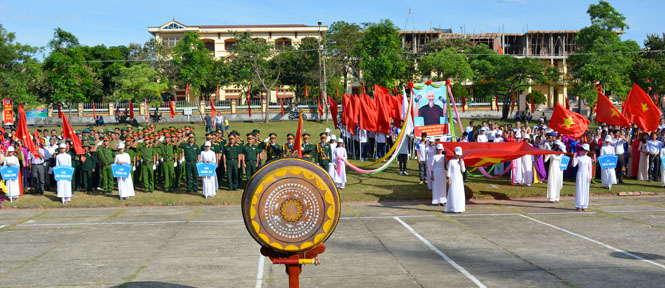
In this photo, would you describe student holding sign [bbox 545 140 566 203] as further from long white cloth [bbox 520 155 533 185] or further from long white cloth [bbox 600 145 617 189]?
long white cloth [bbox 600 145 617 189]

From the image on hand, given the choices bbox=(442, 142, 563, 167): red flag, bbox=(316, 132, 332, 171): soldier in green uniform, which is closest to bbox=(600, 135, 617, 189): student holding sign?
bbox=(442, 142, 563, 167): red flag

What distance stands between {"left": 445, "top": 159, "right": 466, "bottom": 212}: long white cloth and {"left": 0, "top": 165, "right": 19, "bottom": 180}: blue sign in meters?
12.7

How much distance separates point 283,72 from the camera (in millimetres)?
59469

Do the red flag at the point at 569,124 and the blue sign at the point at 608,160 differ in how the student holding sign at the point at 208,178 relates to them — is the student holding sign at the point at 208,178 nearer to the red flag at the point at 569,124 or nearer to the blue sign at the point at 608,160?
the red flag at the point at 569,124

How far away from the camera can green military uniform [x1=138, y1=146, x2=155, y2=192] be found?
59.6 feet

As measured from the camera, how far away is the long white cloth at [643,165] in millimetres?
19859

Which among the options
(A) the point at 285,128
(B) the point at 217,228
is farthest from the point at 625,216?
(A) the point at 285,128

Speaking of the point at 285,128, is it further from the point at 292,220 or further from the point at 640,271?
the point at 292,220

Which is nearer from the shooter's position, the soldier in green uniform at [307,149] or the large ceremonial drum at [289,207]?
the large ceremonial drum at [289,207]

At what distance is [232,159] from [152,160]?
2.59 meters

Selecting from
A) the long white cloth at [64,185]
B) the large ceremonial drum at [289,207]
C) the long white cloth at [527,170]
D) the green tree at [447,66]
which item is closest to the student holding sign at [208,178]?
the long white cloth at [64,185]

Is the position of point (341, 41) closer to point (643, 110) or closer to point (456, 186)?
point (643, 110)

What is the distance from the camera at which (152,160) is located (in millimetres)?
18328

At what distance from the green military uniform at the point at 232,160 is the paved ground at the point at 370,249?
109 inches
